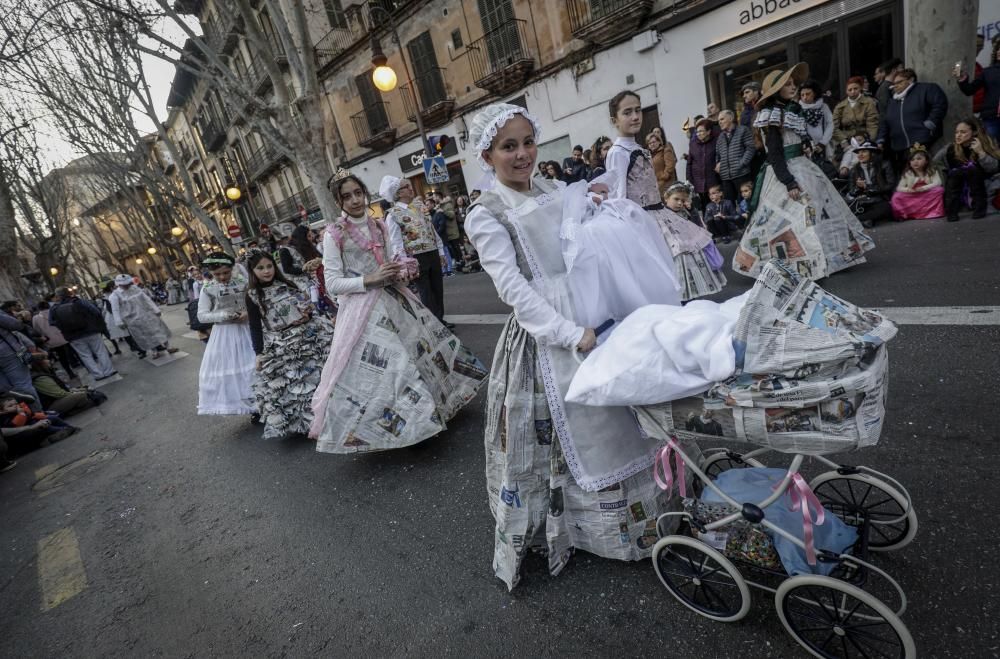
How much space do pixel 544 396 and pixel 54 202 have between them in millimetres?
30227

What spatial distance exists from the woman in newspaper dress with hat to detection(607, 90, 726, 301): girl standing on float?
58 cm

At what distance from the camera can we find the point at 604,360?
158 centimetres

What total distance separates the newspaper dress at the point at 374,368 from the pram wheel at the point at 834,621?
234 cm

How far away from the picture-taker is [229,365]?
529 centimetres

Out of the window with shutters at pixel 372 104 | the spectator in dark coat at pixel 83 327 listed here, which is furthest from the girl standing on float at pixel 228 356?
the window with shutters at pixel 372 104

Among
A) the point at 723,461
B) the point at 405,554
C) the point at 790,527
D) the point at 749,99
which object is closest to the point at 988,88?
the point at 749,99

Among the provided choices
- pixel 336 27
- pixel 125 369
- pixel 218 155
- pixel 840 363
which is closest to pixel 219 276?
pixel 840 363

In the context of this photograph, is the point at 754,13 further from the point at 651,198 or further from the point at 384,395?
the point at 384,395

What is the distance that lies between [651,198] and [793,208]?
4.91ft

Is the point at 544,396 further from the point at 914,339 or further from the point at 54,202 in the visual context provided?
the point at 54,202

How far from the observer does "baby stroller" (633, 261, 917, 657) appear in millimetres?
1255

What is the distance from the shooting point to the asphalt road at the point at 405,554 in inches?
72.7

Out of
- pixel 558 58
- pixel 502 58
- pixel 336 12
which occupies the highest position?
pixel 336 12

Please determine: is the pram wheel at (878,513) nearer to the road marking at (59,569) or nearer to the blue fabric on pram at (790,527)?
the blue fabric on pram at (790,527)
